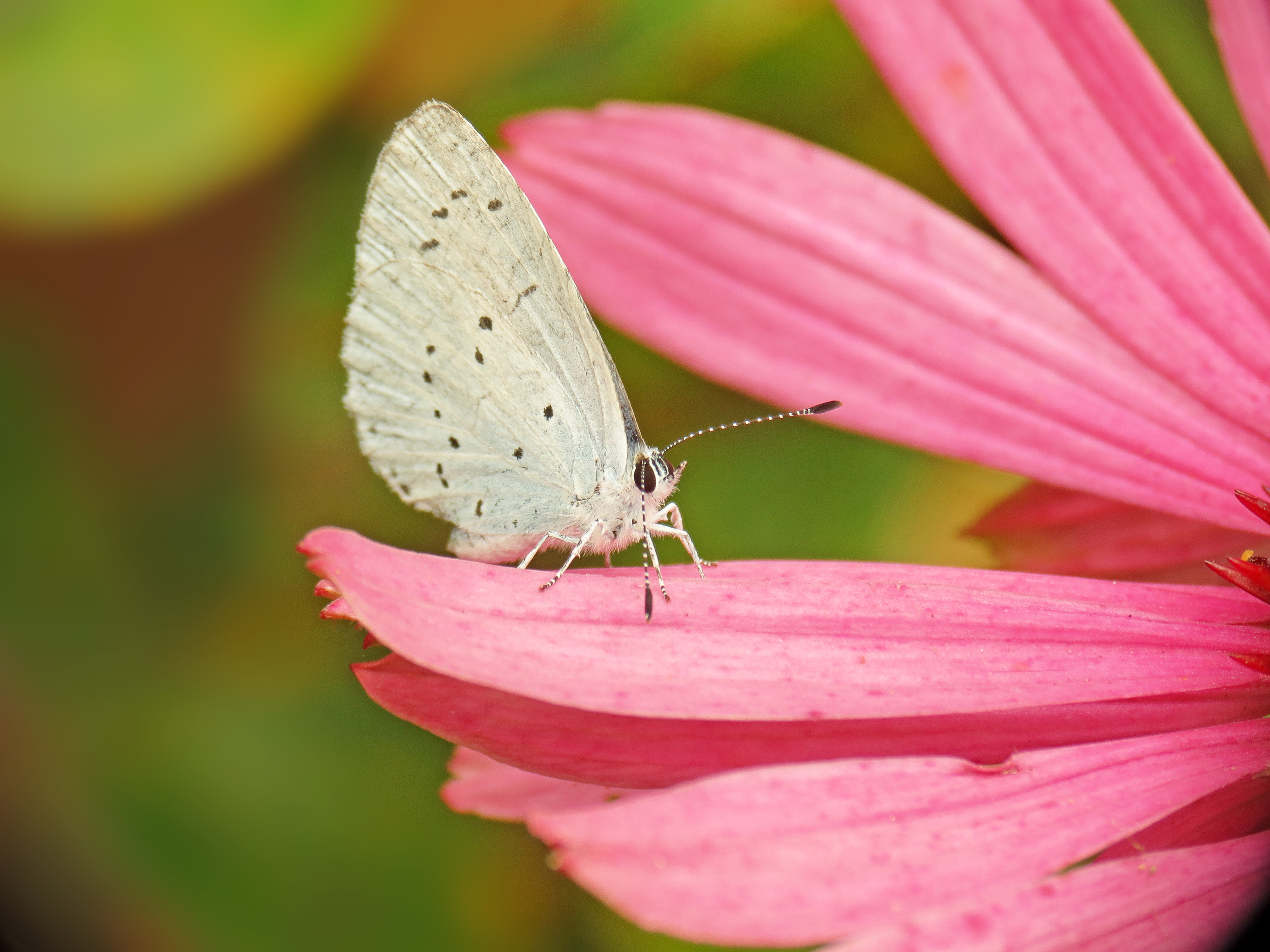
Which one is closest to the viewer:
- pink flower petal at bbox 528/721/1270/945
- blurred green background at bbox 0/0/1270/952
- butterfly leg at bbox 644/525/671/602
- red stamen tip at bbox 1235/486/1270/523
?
pink flower petal at bbox 528/721/1270/945

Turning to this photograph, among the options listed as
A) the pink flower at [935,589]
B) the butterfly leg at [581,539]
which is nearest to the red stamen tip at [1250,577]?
the pink flower at [935,589]

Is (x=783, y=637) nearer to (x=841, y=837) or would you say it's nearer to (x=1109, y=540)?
(x=841, y=837)

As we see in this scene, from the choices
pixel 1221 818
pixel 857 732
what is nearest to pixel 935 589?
pixel 857 732

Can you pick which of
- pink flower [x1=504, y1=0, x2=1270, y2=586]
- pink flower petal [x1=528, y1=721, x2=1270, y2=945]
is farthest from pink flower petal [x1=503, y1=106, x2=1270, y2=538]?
pink flower petal [x1=528, y1=721, x2=1270, y2=945]

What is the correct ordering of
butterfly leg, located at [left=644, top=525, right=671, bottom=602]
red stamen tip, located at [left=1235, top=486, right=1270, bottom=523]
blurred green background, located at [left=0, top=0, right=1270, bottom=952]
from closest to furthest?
1. butterfly leg, located at [left=644, top=525, right=671, bottom=602]
2. red stamen tip, located at [left=1235, top=486, right=1270, bottom=523]
3. blurred green background, located at [left=0, top=0, right=1270, bottom=952]

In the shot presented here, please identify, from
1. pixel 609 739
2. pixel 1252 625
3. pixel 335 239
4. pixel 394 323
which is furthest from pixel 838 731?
pixel 335 239

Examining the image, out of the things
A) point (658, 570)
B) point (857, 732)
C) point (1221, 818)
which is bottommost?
point (1221, 818)

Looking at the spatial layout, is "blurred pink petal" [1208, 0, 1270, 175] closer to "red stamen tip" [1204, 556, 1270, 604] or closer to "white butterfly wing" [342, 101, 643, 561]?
"red stamen tip" [1204, 556, 1270, 604]
